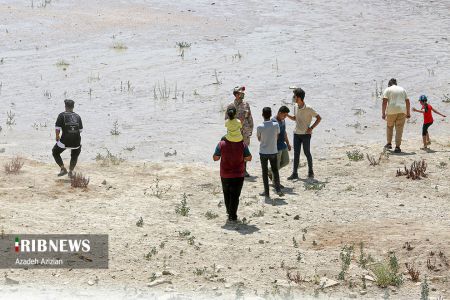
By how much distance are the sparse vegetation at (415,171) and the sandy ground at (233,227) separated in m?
0.13

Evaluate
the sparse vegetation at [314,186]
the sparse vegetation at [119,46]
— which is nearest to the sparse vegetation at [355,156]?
the sparse vegetation at [314,186]

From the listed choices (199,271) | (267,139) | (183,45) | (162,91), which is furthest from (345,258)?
(183,45)

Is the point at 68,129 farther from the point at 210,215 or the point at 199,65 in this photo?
the point at 199,65

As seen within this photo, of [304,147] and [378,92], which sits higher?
[378,92]

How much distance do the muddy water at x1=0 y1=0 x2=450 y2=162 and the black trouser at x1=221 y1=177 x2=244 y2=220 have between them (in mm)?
4610

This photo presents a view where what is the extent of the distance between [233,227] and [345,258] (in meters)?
2.14

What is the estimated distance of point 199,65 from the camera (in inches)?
970

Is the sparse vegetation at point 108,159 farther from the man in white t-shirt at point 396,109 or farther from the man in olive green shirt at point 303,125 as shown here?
the man in white t-shirt at point 396,109

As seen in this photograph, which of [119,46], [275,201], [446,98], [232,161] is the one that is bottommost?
[275,201]

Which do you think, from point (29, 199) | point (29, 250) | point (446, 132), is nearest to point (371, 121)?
point (446, 132)

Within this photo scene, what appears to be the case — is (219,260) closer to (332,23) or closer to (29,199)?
(29,199)

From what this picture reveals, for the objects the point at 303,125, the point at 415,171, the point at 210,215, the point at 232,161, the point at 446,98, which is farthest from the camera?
the point at 446,98

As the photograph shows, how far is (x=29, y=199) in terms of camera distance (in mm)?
12086

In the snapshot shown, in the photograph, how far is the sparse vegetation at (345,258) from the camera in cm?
911
